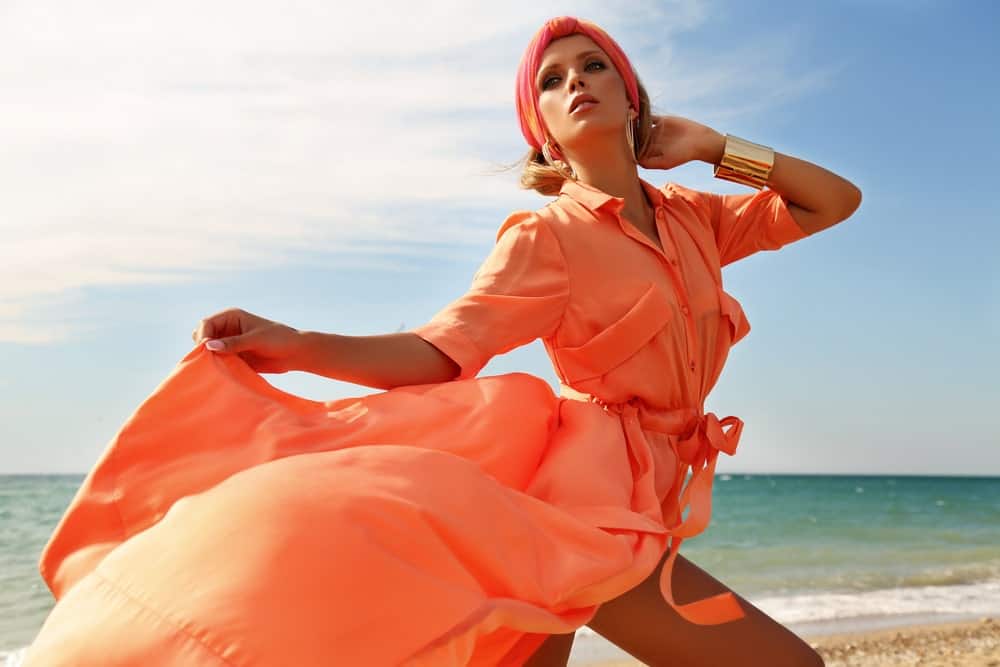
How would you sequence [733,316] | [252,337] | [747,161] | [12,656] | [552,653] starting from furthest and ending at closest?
[12,656] < [747,161] < [733,316] < [552,653] < [252,337]

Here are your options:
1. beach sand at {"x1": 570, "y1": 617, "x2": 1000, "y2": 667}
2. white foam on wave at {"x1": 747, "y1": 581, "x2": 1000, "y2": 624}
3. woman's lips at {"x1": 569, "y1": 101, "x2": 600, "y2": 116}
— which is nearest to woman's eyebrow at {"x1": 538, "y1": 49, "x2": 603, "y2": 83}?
woman's lips at {"x1": 569, "y1": 101, "x2": 600, "y2": 116}

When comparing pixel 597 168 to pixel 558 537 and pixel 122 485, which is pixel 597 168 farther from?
pixel 122 485

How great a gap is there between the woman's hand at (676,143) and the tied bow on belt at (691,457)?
736mm

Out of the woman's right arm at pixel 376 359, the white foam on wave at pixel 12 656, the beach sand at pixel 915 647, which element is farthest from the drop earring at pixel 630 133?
the white foam on wave at pixel 12 656

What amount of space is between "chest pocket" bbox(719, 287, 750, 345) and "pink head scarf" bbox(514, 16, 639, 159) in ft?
1.99

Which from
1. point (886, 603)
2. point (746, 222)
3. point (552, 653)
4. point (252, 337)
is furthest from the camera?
point (886, 603)

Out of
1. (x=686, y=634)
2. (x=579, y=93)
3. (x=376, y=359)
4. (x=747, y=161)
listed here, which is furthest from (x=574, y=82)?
(x=686, y=634)

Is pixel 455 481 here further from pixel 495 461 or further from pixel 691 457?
pixel 691 457

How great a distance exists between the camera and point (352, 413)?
7.36 ft

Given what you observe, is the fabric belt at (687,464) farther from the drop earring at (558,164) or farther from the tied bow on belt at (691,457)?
the drop earring at (558,164)

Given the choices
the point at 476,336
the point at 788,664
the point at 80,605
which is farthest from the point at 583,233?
the point at 80,605

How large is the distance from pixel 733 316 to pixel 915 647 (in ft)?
16.4

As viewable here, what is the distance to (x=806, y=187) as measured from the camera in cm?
293

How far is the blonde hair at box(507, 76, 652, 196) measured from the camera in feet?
9.50
